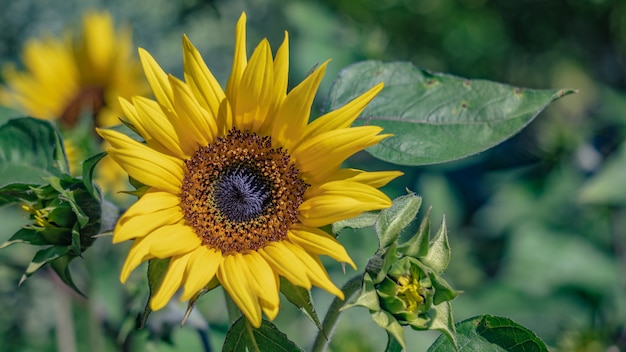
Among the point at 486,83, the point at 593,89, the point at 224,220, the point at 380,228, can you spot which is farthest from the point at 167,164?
the point at 593,89

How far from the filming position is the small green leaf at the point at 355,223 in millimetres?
892

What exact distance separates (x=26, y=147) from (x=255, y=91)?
410mm

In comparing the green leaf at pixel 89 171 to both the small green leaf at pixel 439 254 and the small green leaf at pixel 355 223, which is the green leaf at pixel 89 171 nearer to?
the small green leaf at pixel 355 223

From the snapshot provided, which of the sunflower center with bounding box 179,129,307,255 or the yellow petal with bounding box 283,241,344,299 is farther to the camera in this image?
the sunflower center with bounding box 179,129,307,255

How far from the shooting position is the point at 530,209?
6.47 ft

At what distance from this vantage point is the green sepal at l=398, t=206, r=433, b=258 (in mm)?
852

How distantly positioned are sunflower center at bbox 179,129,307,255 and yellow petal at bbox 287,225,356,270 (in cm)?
3

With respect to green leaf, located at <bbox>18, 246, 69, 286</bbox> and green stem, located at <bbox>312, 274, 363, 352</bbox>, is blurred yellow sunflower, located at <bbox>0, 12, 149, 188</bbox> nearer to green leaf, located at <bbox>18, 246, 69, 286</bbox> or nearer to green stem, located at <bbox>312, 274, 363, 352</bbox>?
green leaf, located at <bbox>18, 246, 69, 286</bbox>

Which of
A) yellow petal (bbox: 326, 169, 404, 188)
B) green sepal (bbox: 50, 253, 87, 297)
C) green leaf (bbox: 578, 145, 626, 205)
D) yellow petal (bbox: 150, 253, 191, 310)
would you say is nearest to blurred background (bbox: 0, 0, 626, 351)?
green leaf (bbox: 578, 145, 626, 205)

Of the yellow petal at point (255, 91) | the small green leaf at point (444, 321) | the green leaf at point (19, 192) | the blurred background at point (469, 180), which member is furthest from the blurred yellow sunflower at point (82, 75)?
the small green leaf at point (444, 321)

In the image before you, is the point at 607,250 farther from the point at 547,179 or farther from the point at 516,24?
the point at 516,24

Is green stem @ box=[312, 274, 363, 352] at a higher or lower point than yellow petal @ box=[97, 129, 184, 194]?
lower

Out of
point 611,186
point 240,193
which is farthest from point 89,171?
point 611,186

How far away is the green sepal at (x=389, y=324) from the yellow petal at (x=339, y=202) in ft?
0.36
